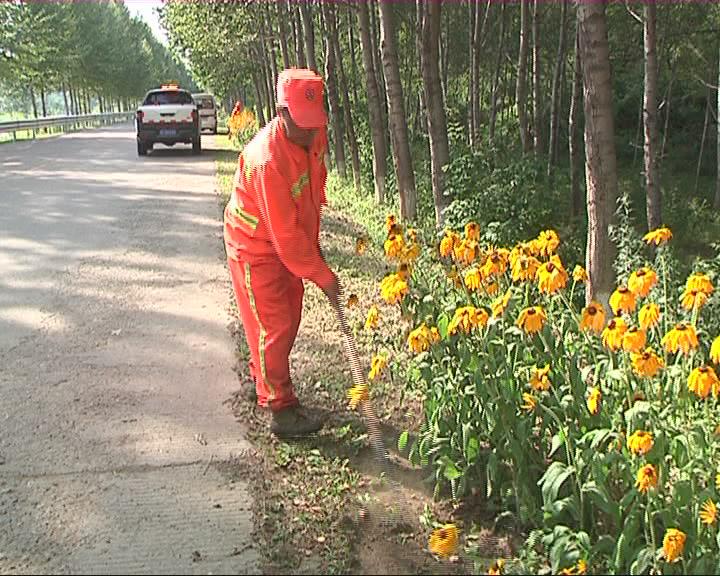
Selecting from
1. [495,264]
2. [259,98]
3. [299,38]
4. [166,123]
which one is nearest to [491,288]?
[495,264]

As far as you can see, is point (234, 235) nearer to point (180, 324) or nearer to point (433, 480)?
point (433, 480)

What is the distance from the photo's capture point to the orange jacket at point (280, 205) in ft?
13.7

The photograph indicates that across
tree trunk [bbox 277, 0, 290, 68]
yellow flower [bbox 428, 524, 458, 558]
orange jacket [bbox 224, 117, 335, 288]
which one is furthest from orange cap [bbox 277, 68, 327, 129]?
tree trunk [bbox 277, 0, 290, 68]

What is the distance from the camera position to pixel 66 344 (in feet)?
19.9

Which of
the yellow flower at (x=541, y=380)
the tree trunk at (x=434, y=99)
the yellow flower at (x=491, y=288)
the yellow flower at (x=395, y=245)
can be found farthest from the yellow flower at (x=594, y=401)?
the tree trunk at (x=434, y=99)

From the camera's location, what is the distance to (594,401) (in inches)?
127

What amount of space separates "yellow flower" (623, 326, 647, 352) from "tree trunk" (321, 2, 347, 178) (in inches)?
462

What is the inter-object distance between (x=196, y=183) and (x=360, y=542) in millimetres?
13454

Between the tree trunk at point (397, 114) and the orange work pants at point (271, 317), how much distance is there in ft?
18.3

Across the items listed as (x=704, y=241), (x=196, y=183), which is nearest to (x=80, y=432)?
(x=704, y=241)

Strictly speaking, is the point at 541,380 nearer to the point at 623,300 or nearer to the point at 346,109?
the point at 623,300

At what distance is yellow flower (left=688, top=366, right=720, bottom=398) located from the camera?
2938 mm

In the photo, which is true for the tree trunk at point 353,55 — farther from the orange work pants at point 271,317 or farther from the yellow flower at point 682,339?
the yellow flower at point 682,339

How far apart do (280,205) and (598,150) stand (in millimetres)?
2061
